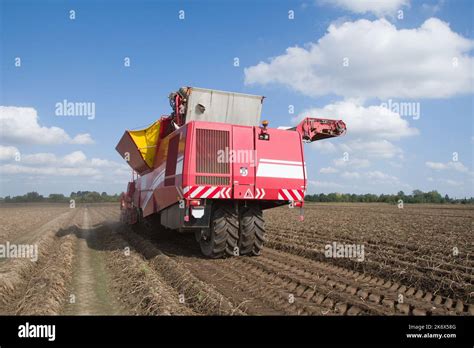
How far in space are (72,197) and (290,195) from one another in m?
121

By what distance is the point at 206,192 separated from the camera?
885 cm

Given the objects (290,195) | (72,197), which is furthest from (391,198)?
(72,197)

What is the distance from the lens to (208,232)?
31.3 feet

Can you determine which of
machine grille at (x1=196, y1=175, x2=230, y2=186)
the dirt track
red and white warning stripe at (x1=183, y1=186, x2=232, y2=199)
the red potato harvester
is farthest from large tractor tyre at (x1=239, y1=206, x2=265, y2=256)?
machine grille at (x1=196, y1=175, x2=230, y2=186)

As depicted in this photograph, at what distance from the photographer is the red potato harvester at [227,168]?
8.92 meters

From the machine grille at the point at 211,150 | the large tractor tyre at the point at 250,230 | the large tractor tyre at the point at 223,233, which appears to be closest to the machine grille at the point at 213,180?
the machine grille at the point at 211,150

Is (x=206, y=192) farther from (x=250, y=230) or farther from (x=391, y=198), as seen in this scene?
(x=391, y=198)

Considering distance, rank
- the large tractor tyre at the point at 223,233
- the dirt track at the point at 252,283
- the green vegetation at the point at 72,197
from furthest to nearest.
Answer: the green vegetation at the point at 72,197 < the large tractor tyre at the point at 223,233 < the dirt track at the point at 252,283

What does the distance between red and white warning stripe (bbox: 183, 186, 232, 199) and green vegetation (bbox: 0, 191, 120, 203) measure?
95.5 metres

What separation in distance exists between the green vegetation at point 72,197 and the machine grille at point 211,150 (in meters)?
95.5

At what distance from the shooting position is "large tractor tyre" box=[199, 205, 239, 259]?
30.1 ft

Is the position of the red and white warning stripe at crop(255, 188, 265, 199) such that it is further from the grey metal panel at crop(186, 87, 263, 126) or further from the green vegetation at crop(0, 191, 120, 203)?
the green vegetation at crop(0, 191, 120, 203)

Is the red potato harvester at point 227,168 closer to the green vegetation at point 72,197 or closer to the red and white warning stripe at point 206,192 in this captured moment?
the red and white warning stripe at point 206,192
